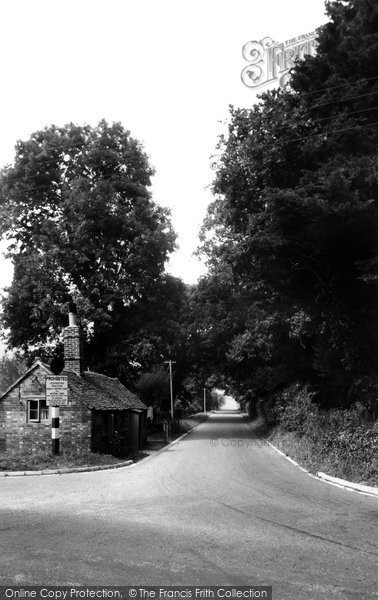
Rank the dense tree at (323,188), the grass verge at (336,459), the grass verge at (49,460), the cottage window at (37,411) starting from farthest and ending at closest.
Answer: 1. the cottage window at (37,411)
2. the grass verge at (49,460)
3. the dense tree at (323,188)
4. the grass verge at (336,459)

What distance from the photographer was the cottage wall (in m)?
23.2

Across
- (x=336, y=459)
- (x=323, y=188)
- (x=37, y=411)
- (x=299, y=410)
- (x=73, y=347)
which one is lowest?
(x=336, y=459)

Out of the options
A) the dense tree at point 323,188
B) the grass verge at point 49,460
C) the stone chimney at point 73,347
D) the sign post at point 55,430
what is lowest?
the grass verge at point 49,460

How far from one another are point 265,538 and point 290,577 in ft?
6.78

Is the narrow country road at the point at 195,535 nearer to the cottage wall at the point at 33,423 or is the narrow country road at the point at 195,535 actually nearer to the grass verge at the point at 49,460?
the grass verge at the point at 49,460

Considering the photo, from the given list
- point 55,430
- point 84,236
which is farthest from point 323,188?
point 84,236

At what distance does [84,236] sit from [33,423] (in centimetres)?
1550

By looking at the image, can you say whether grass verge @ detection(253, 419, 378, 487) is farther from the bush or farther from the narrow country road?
the narrow country road

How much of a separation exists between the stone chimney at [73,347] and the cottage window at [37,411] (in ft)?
9.27

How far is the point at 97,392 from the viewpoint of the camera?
26609 millimetres

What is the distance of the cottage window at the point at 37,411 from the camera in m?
24.0

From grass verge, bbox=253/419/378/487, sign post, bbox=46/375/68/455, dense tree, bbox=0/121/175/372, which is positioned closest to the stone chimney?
sign post, bbox=46/375/68/455

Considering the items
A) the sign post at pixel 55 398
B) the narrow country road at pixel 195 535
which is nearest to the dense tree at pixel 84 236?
the sign post at pixel 55 398

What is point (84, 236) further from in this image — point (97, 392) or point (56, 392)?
point (56, 392)
